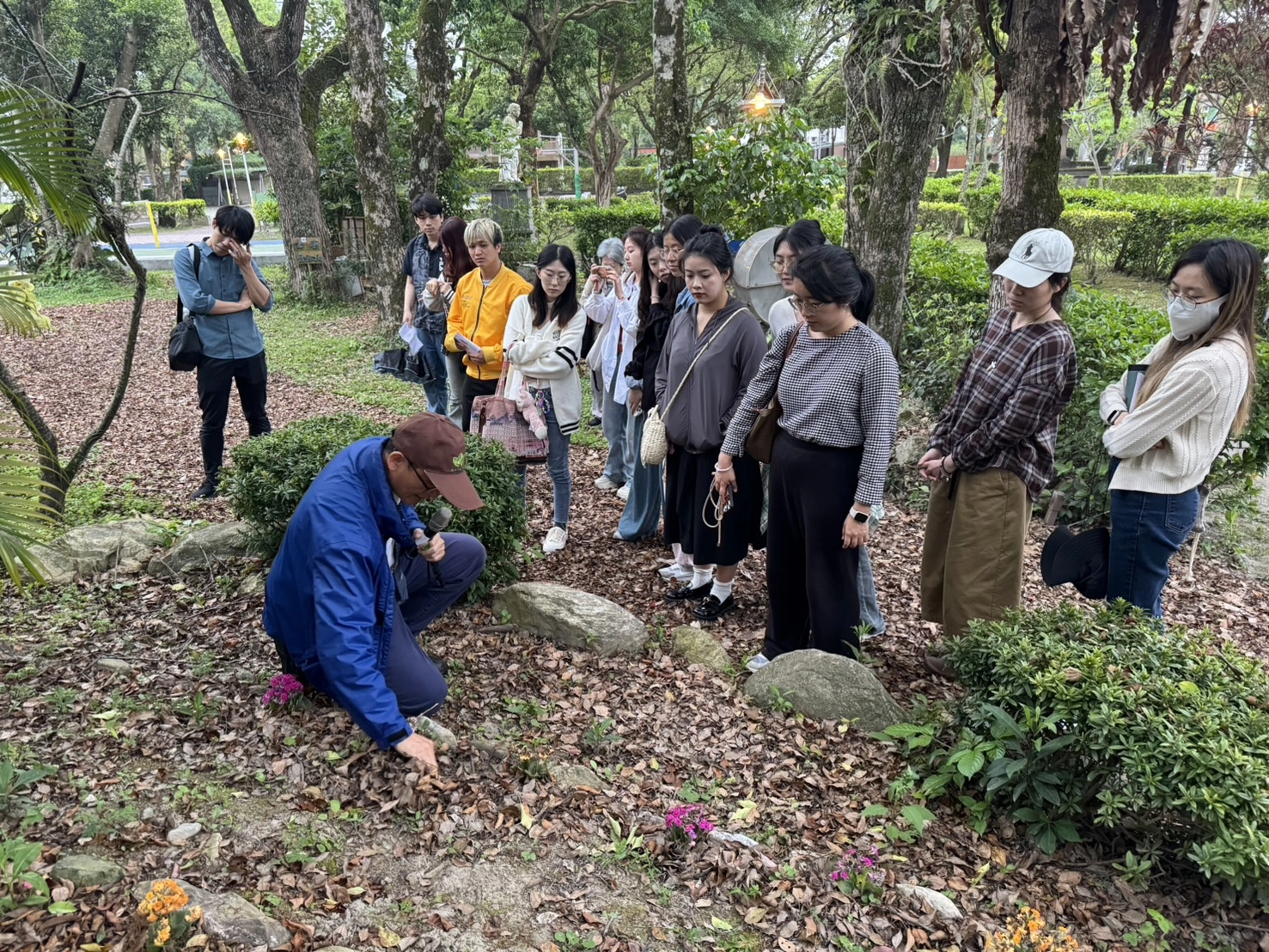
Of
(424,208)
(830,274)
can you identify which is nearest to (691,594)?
(830,274)

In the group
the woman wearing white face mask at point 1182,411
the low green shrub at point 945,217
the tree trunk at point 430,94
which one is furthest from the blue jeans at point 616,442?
the low green shrub at point 945,217

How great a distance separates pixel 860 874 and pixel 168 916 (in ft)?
6.56

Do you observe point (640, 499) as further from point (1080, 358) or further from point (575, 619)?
point (1080, 358)

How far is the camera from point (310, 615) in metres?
3.18

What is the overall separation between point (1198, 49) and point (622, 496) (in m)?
4.19

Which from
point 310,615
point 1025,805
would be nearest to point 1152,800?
point 1025,805

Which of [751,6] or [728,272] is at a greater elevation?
[751,6]

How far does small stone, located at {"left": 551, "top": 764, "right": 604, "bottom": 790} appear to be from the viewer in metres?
3.22

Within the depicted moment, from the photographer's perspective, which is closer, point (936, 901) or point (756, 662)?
point (936, 901)

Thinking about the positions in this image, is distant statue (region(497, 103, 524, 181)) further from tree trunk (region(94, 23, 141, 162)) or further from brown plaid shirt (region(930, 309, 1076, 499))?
brown plaid shirt (region(930, 309, 1076, 499))

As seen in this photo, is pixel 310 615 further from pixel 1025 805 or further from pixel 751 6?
pixel 751 6

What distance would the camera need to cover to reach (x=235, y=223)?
5516 millimetres

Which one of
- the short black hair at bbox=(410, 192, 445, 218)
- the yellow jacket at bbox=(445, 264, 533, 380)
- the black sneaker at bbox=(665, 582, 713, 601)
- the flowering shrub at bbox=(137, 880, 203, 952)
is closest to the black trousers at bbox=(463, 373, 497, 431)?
the yellow jacket at bbox=(445, 264, 533, 380)

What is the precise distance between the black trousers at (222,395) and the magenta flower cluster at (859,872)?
173 inches
